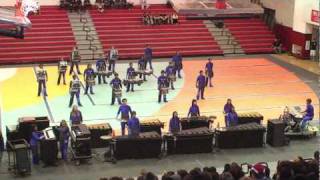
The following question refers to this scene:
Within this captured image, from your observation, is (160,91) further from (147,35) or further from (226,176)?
(226,176)

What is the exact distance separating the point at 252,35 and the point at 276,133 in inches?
803

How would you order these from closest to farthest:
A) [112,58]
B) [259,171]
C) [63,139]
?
[259,171]
[63,139]
[112,58]

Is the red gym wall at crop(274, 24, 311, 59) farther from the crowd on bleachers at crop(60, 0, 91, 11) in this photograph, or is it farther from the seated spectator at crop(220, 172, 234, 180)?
the seated spectator at crop(220, 172, 234, 180)

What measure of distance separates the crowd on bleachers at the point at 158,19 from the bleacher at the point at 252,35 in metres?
3.67

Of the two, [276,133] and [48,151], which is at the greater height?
[276,133]

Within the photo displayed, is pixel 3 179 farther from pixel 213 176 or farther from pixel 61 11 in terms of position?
pixel 61 11

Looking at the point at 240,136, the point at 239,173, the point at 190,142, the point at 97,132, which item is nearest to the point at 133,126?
the point at 97,132

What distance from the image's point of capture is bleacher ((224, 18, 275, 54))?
37.1 m

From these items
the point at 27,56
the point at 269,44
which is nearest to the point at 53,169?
the point at 27,56

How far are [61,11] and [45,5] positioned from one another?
1278 mm

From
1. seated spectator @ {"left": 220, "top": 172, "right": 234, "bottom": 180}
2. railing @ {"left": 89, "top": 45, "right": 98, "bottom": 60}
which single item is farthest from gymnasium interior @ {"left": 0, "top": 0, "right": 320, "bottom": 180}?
railing @ {"left": 89, "top": 45, "right": 98, "bottom": 60}

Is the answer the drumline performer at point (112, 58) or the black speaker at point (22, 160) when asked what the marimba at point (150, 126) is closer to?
the black speaker at point (22, 160)

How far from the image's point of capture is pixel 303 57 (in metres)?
35.4

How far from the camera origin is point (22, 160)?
16.1 meters
